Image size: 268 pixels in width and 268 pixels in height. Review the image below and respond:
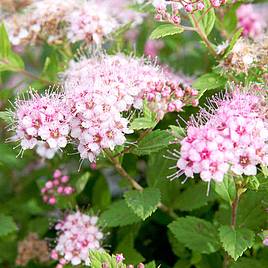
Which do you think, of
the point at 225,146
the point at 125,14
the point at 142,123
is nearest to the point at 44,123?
the point at 142,123

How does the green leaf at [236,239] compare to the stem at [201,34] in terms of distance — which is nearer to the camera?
the green leaf at [236,239]

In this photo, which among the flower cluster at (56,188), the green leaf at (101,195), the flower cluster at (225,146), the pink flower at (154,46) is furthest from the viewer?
Answer: the pink flower at (154,46)

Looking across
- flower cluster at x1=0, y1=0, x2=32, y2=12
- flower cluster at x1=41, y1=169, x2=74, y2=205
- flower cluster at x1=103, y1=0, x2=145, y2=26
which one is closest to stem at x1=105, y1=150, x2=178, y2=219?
flower cluster at x1=41, y1=169, x2=74, y2=205

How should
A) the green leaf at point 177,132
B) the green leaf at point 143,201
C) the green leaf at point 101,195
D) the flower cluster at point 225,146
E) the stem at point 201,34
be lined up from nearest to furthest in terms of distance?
the flower cluster at point 225,146 < the green leaf at point 177,132 < the green leaf at point 143,201 < the stem at point 201,34 < the green leaf at point 101,195

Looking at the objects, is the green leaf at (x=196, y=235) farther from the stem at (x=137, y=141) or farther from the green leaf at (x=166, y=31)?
the green leaf at (x=166, y=31)

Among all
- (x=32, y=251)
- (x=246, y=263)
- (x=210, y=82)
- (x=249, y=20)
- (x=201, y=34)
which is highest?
(x=201, y=34)

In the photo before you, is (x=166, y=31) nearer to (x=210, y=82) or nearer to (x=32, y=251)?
(x=210, y=82)

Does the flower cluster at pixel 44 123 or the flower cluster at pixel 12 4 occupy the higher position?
the flower cluster at pixel 44 123

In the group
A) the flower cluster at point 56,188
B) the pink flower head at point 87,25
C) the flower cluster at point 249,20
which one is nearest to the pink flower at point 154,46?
the flower cluster at point 249,20
